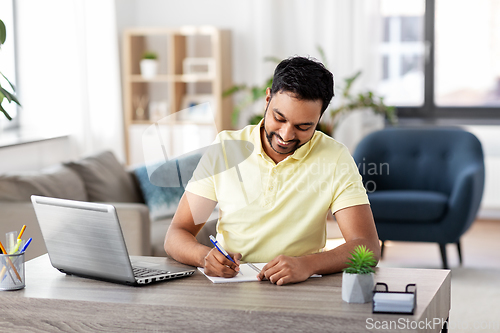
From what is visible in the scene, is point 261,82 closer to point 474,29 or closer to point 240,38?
point 240,38

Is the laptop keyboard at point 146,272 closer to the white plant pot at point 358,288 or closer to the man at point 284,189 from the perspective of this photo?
the man at point 284,189

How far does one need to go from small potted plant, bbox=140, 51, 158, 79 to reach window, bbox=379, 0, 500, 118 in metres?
1.90

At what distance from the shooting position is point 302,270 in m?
1.40

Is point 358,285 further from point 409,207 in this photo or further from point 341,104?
point 341,104

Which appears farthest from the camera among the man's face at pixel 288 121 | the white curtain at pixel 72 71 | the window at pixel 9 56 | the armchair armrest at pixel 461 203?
the white curtain at pixel 72 71

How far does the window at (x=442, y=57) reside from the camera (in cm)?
527

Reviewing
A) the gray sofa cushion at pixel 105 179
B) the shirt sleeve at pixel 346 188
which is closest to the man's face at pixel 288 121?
the shirt sleeve at pixel 346 188

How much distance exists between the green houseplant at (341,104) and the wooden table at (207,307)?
11.0 feet

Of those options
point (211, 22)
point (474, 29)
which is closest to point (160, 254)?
point (211, 22)

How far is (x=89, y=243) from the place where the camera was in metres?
1.39

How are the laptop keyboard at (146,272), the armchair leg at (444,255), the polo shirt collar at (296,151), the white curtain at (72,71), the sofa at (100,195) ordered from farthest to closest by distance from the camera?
1. the white curtain at (72,71)
2. the armchair leg at (444,255)
3. the sofa at (100,195)
4. the polo shirt collar at (296,151)
5. the laptop keyboard at (146,272)

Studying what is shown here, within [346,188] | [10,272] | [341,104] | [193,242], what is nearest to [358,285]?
[346,188]

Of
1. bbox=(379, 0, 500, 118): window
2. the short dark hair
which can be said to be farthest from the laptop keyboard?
bbox=(379, 0, 500, 118): window

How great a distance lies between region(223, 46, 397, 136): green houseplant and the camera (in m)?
4.77
